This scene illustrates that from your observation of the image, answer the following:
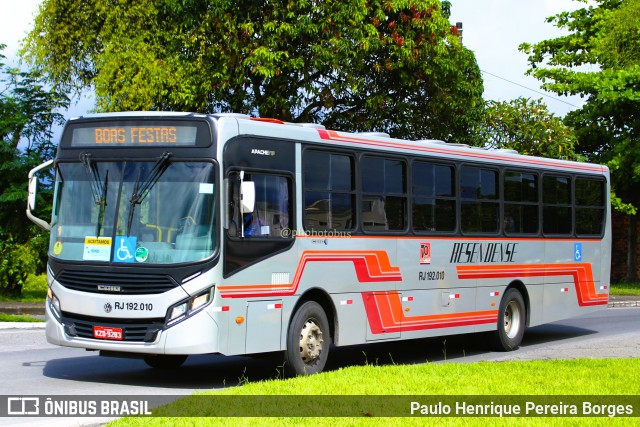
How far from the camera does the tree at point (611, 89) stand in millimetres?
37219

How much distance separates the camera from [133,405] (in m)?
10.6

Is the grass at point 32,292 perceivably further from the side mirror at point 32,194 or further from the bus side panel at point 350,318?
the bus side panel at point 350,318

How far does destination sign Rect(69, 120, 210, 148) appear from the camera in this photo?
40.3 ft

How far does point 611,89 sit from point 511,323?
21.0 meters

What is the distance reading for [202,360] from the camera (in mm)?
15719

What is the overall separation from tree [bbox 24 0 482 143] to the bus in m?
11.9

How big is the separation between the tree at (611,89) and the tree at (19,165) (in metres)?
19.3

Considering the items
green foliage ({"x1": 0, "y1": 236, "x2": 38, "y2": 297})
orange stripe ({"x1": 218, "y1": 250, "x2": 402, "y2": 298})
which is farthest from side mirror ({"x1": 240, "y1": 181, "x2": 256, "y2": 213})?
green foliage ({"x1": 0, "y1": 236, "x2": 38, "y2": 297})

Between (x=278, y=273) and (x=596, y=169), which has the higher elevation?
(x=596, y=169)

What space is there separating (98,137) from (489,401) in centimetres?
571

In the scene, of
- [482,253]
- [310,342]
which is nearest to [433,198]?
[482,253]

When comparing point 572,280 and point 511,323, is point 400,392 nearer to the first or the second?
point 511,323

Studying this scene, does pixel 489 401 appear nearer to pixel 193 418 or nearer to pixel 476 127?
pixel 193 418

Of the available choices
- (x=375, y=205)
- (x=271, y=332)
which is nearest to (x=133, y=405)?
(x=271, y=332)
